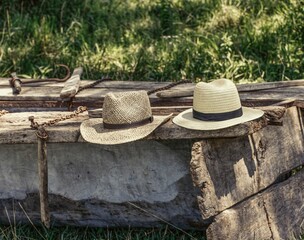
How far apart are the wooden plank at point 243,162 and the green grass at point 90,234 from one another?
526 mm

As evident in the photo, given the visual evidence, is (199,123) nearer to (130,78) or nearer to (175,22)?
(130,78)

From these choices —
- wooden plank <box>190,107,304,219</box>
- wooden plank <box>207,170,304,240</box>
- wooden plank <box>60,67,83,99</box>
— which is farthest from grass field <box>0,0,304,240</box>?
wooden plank <box>207,170,304,240</box>

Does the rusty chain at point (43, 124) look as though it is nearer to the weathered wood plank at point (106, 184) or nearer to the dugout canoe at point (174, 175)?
the dugout canoe at point (174, 175)

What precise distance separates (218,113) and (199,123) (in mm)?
112

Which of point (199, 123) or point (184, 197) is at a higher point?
point (199, 123)

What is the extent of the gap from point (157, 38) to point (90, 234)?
3.48 metres

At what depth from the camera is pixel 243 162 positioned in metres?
4.28

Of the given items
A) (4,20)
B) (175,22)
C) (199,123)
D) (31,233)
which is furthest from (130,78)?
(199,123)

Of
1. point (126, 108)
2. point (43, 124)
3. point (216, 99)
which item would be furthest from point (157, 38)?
point (216, 99)

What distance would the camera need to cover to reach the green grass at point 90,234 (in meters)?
4.71

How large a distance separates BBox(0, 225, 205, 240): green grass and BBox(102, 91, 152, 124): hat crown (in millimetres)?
785

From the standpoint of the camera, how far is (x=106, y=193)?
467 centimetres

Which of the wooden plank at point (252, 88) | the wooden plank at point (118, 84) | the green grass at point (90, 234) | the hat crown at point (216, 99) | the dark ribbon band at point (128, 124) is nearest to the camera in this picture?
the hat crown at point (216, 99)

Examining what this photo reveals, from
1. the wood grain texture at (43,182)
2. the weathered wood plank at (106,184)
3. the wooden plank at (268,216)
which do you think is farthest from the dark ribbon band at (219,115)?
the wood grain texture at (43,182)
